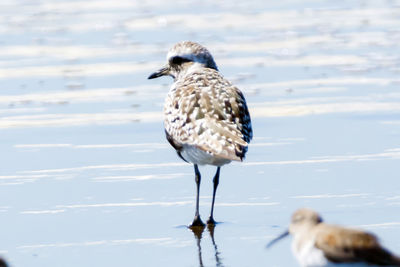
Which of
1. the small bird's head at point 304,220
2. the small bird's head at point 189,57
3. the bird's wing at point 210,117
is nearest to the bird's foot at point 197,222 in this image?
the bird's wing at point 210,117

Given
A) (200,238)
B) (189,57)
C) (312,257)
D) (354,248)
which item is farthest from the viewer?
(189,57)

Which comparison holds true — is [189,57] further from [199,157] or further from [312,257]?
[312,257]

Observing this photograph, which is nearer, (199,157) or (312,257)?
(312,257)

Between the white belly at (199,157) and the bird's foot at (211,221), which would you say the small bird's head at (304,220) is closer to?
the white belly at (199,157)

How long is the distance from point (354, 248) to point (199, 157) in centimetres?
264

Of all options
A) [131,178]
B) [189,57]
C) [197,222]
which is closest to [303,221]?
[197,222]

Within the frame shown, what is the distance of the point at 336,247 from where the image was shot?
5504 mm

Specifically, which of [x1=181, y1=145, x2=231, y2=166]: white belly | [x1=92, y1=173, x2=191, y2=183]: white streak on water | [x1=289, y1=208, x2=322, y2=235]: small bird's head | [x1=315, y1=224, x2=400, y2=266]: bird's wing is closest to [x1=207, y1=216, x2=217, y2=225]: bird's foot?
[x1=181, y1=145, x2=231, y2=166]: white belly

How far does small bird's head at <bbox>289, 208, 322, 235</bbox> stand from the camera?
5957 mm

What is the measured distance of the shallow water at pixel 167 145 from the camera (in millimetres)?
7426

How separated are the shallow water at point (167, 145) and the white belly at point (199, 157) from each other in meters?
0.36

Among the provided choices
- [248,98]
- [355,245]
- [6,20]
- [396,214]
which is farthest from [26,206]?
[6,20]

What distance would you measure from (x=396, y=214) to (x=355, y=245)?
7.43ft

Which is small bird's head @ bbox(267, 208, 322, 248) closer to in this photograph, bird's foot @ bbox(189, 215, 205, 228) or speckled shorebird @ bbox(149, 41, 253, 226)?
speckled shorebird @ bbox(149, 41, 253, 226)
